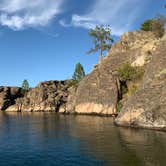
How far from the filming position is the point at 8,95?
17488 centimetres

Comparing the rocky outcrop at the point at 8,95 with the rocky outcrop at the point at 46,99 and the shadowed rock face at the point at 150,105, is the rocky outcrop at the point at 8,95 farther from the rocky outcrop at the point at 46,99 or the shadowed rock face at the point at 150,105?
the shadowed rock face at the point at 150,105

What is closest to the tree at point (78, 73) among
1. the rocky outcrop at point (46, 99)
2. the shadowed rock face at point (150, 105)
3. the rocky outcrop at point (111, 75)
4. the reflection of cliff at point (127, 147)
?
the rocky outcrop at point (46, 99)

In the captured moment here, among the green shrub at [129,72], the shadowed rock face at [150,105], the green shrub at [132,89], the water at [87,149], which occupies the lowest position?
the water at [87,149]

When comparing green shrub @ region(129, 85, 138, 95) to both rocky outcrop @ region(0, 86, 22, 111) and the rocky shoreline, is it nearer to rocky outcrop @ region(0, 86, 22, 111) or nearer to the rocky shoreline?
the rocky shoreline

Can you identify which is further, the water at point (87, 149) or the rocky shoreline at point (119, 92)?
the rocky shoreline at point (119, 92)

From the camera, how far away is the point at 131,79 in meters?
98.2

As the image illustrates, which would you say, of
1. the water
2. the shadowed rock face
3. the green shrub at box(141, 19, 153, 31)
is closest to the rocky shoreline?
the shadowed rock face

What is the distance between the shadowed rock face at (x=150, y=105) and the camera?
180 feet

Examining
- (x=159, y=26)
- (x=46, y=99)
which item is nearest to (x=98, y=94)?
(x=159, y=26)

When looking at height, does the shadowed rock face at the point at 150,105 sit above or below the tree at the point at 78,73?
below

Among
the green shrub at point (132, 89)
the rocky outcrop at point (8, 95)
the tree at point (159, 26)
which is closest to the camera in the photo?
the green shrub at point (132, 89)

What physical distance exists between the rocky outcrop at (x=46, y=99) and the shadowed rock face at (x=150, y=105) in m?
73.1

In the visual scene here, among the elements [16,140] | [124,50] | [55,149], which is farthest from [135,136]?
[124,50]

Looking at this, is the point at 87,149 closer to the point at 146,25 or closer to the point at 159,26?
the point at 159,26
